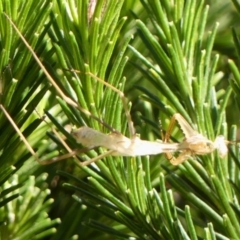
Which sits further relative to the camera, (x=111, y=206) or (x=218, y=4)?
(x=218, y=4)

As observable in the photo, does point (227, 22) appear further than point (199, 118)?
Yes

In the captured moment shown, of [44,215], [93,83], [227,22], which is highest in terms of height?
[227,22]

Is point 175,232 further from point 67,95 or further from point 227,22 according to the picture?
point 227,22

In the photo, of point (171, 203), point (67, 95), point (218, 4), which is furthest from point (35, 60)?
point (218, 4)

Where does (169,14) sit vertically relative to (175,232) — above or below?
above

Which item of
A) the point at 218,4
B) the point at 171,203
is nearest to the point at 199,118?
the point at 171,203

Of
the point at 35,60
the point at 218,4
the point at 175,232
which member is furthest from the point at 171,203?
the point at 218,4

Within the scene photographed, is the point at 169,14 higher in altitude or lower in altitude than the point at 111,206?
higher

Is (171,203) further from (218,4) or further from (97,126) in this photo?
(218,4)
